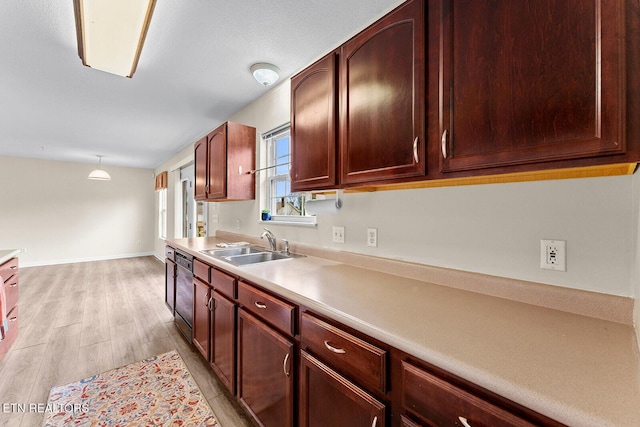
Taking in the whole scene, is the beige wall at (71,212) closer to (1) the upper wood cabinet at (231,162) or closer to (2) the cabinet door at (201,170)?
(2) the cabinet door at (201,170)

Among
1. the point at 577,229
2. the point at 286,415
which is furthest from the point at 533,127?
the point at 286,415

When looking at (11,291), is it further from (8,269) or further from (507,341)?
(507,341)

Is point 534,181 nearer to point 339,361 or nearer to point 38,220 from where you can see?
point 339,361

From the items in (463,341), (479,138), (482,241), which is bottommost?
(463,341)

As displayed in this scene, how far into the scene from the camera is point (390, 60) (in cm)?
116

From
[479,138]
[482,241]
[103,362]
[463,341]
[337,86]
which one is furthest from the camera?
[103,362]

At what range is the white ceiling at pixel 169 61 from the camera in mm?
1563

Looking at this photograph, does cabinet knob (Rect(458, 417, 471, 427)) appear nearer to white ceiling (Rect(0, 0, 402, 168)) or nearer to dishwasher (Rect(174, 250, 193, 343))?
white ceiling (Rect(0, 0, 402, 168))

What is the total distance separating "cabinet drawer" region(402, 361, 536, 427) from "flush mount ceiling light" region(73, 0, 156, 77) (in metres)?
2.01

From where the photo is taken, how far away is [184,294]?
8.31 feet

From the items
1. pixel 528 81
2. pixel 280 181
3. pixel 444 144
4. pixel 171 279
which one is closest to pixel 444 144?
pixel 444 144

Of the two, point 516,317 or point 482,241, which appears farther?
point 482,241

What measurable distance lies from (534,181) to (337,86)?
1003 mm

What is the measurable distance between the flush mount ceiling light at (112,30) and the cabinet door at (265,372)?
1.75 meters
